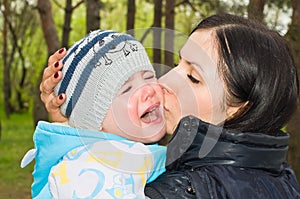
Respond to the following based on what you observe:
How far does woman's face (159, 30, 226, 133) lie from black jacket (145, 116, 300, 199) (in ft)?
0.20

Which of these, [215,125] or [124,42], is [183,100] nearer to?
[215,125]

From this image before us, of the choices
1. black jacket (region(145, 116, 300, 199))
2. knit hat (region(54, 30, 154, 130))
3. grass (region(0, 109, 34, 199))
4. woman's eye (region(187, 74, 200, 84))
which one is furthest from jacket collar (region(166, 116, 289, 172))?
grass (region(0, 109, 34, 199))

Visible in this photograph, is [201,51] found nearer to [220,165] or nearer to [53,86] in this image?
[220,165]

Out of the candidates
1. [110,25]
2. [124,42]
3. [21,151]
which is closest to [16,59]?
[110,25]

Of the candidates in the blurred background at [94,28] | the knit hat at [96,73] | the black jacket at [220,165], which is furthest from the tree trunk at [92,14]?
the black jacket at [220,165]

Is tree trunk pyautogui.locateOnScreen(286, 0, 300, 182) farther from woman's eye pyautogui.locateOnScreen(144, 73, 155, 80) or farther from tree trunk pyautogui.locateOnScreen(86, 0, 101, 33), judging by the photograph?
tree trunk pyautogui.locateOnScreen(86, 0, 101, 33)

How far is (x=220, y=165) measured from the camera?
7.27ft

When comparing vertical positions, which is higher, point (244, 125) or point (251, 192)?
point (244, 125)

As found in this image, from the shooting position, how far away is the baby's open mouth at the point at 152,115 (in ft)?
8.02

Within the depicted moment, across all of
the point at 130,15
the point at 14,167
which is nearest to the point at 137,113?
the point at 130,15

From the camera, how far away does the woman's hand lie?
2643 mm

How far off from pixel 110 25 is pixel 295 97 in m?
38.5

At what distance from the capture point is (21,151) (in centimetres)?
1800

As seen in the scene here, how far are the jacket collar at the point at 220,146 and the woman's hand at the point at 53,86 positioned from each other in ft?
1.96
